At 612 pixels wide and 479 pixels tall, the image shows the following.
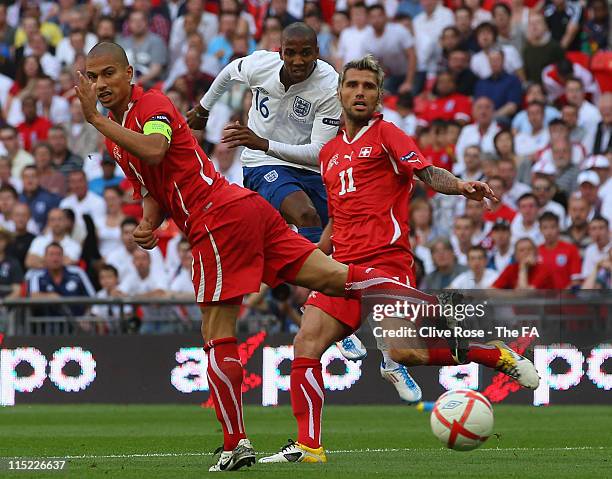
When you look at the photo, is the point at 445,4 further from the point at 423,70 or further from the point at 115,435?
the point at 115,435

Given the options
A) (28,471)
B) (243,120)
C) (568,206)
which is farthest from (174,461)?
(243,120)

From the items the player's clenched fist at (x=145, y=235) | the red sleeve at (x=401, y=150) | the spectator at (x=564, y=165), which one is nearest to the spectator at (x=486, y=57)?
the spectator at (x=564, y=165)

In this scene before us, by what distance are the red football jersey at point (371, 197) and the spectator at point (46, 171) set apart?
38.9 feet

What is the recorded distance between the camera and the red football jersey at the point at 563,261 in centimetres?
1655

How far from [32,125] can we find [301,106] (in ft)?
40.1

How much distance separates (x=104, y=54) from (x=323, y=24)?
13932 millimetres

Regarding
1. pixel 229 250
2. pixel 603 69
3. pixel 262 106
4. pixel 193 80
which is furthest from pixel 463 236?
pixel 229 250

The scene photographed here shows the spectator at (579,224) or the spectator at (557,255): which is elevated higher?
the spectator at (579,224)

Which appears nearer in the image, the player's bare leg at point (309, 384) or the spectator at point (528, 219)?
Answer: the player's bare leg at point (309, 384)

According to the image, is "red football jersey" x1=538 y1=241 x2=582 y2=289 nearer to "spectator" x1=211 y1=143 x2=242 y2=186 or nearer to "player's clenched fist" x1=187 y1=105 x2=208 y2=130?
"spectator" x1=211 y1=143 x2=242 y2=186

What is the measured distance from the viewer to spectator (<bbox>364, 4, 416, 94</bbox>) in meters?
21.0

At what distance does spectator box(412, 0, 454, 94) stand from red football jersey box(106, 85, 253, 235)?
A: 12655 millimetres

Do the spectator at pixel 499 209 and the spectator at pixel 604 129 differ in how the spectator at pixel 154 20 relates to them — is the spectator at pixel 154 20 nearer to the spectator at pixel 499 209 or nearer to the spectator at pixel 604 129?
the spectator at pixel 499 209

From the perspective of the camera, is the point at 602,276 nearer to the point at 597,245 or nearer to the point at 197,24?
the point at 597,245
